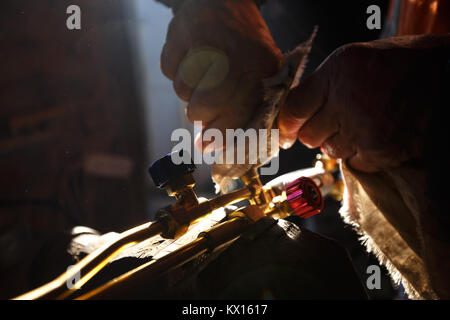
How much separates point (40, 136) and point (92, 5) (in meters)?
0.97

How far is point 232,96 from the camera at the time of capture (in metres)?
0.53

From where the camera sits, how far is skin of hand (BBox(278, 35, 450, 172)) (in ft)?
1.42

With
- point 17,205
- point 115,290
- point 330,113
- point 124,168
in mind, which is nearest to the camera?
point 115,290

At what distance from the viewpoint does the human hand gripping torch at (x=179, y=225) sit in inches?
13.1

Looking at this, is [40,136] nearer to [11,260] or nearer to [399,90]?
[11,260]

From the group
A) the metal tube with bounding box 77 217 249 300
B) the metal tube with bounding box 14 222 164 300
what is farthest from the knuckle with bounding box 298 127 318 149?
the metal tube with bounding box 14 222 164 300

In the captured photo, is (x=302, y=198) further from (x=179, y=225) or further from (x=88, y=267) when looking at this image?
(x=88, y=267)

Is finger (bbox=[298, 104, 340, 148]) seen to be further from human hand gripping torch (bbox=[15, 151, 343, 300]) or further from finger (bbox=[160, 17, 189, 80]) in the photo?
finger (bbox=[160, 17, 189, 80])

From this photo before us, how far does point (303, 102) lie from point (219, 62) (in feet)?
0.61

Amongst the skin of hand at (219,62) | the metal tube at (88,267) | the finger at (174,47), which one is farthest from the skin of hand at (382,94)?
the metal tube at (88,267)

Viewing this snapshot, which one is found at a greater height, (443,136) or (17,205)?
(443,136)

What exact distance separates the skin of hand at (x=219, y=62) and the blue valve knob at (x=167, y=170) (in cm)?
13

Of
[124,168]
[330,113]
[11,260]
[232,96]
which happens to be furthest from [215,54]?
[124,168]

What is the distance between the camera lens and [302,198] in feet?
1.63
